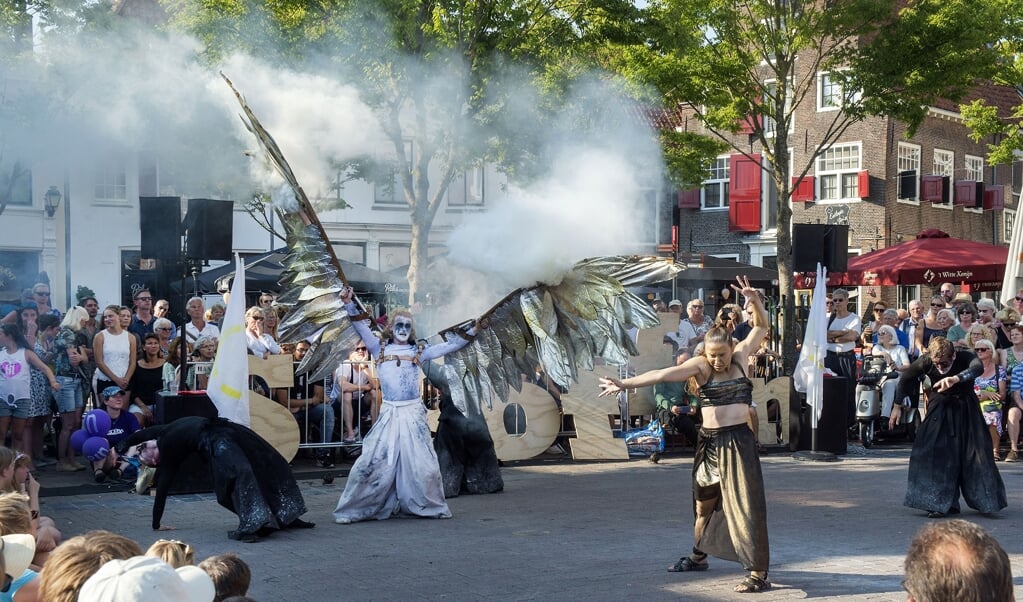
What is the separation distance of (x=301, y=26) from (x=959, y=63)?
9910mm

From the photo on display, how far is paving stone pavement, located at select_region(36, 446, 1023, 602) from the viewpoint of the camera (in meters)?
6.93

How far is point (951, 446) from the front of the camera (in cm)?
980

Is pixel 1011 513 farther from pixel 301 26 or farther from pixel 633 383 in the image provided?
pixel 301 26

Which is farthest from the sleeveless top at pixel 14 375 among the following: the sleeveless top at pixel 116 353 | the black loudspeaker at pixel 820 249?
the black loudspeaker at pixel 820 249

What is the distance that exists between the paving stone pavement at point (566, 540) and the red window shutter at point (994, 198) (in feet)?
78.9

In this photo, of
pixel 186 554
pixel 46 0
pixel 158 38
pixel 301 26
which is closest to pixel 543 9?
pixel 301 26

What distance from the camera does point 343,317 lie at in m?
9.60

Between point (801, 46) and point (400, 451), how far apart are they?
11905 mm

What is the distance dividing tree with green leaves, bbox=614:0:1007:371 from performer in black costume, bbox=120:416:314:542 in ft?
35.9

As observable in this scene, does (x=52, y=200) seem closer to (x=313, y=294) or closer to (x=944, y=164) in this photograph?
(x=313, y=294)

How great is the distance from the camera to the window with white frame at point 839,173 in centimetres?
3152

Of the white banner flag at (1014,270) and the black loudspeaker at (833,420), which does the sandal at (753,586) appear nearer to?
the black loudspeaker at (833,420)

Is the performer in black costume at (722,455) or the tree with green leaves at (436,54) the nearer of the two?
the performer in black costume at (722,455)

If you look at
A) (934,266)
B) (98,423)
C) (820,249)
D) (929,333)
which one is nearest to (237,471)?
(98,423)
